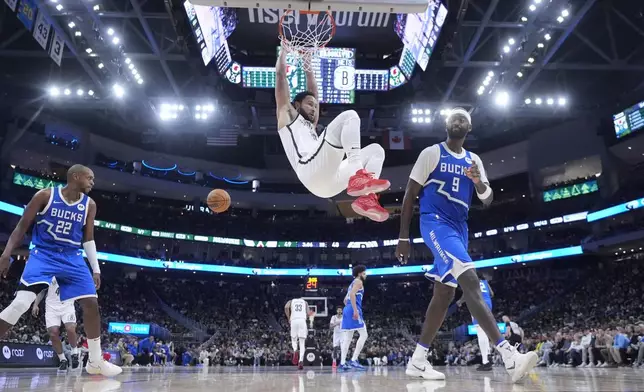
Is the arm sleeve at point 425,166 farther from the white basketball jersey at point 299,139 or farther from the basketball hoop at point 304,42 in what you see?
the basketball hoop at point 304,42

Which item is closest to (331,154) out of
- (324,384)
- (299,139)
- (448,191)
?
(299,139)

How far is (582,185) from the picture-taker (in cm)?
3139

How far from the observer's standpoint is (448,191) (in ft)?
15.1

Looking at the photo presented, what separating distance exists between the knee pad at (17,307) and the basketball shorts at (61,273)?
0.37ft

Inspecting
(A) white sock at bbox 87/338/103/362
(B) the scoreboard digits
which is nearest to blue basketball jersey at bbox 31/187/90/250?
(A) white sock at bbox 87/338/103/362

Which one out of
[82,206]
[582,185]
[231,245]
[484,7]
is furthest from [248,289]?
[82,206]

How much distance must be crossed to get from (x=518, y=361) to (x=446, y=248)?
104cm

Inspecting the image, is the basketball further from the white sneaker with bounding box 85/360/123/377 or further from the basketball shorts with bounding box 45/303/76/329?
the white sneaker with bounding box 85/360/123/377

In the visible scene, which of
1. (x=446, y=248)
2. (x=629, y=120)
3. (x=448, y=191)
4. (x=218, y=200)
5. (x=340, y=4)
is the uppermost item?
(x=629, y=120)

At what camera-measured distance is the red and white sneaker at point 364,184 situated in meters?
4.44

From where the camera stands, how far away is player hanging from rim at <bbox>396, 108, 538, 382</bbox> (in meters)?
4.32

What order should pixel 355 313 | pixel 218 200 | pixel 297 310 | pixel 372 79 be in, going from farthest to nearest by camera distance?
pixel 372 79 → pixel 218 200 → pixel 297 310 → pixel 355 313

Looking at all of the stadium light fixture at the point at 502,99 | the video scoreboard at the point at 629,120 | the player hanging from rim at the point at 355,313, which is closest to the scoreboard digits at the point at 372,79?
the stadium light fixture at the point at 502,99

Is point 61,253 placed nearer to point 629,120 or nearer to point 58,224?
point 58,224
